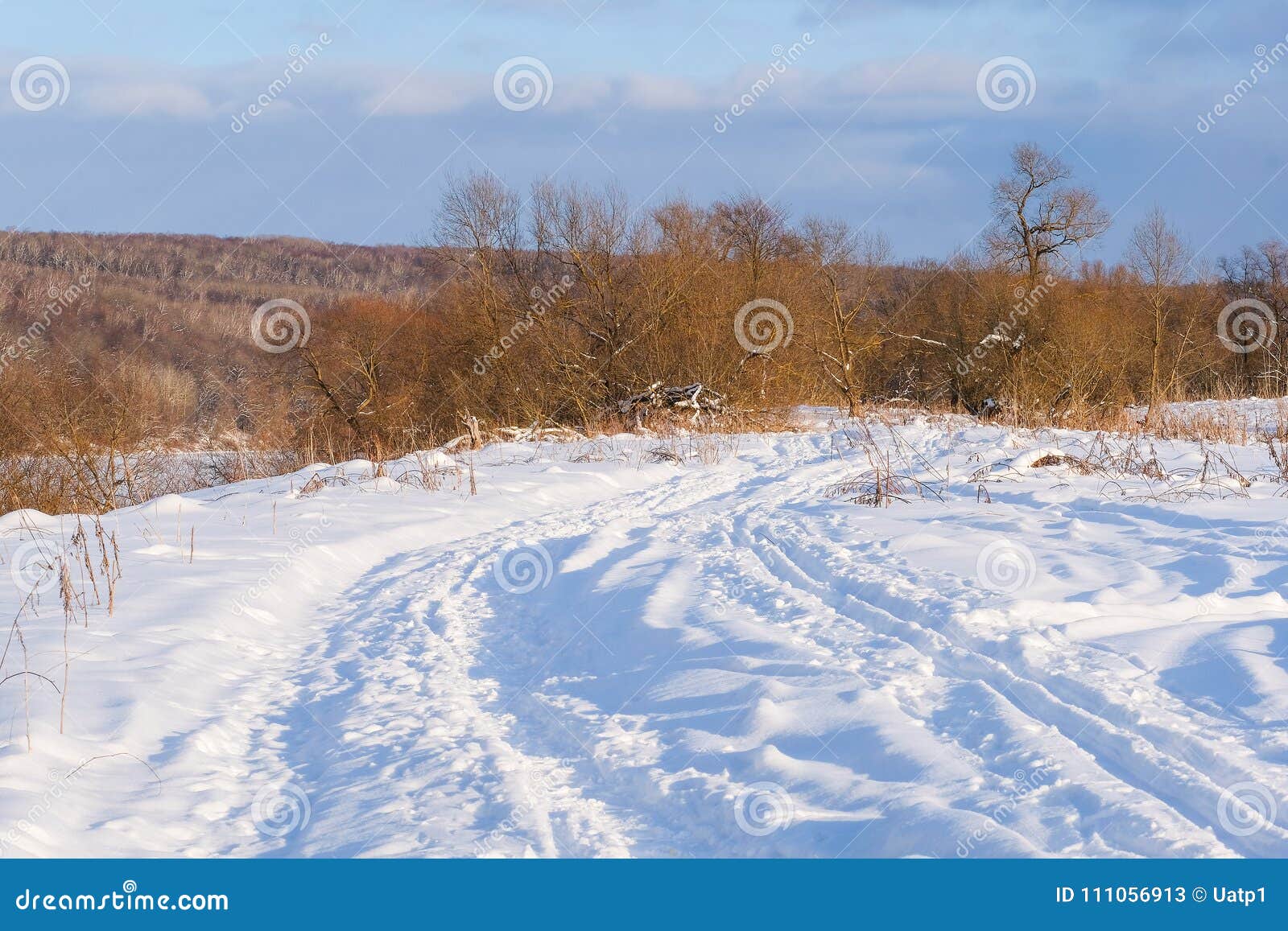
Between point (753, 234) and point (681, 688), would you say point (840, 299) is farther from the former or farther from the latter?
point (681, 688)

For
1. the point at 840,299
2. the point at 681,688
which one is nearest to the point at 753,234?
the point at 840,299

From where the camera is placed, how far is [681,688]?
14.8 feet

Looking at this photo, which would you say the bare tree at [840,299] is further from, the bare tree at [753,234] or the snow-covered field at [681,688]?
the snow-covered field at [681,688]

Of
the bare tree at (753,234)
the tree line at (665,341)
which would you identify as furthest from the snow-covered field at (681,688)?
the bare tree at (753,234)

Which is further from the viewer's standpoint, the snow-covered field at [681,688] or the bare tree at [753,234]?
the bare tree at [753,234]

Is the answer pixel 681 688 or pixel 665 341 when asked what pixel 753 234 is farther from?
pixel 681 688

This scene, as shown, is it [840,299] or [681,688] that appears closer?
[681,688]

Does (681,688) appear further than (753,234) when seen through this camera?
No

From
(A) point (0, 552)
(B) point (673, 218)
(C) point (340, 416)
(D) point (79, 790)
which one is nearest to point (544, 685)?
(D) point (79, 790)

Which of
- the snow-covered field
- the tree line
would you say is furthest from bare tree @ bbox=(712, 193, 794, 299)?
the snow-covered field

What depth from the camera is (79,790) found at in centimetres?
357

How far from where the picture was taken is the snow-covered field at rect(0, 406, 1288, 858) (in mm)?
3135

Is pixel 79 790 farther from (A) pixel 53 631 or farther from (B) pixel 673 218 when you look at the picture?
(B) pixel 673 218

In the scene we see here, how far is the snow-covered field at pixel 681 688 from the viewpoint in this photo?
10.3 feet
